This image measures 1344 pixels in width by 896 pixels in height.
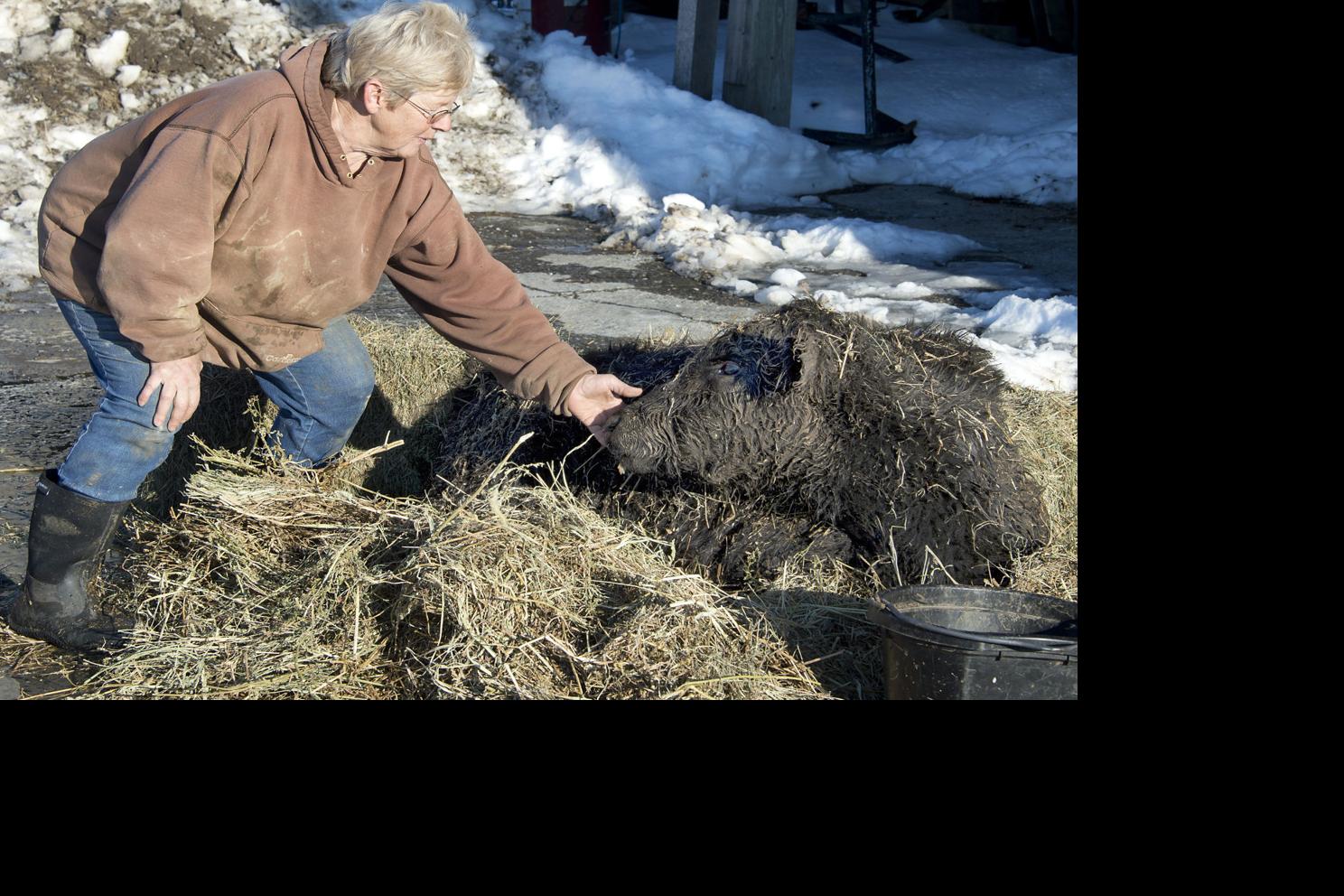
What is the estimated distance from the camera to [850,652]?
10.2 ft

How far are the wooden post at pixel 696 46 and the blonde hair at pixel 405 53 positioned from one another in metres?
9.35

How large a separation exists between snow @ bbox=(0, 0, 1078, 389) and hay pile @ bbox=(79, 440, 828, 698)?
4234mm

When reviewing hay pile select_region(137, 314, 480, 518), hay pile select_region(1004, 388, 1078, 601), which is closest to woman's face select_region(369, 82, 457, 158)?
hay pile select_region(137, 314, 480, 518)

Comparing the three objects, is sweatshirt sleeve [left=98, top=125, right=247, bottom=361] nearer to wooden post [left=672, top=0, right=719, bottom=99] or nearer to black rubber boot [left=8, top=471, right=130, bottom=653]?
black rubber boot [left=8, top=471, right=130, bottom=653]

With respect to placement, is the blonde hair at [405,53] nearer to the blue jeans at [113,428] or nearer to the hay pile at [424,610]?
the blue jeans at [113,428]

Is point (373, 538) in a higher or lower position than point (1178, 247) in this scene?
lower

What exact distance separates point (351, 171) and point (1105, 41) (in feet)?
7.27

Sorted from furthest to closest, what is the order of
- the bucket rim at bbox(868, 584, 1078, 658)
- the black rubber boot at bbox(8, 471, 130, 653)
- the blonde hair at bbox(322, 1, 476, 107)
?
1. the black rubber boot at bbox(8, 471, 130, 653)
2. the blonde hair at bbox(322, 1, 476, 107)
3. the bucket rim at bbox(868, 584, 1078, 658)

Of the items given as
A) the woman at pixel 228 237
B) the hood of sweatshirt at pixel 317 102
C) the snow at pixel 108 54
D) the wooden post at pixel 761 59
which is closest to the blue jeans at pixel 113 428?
the woman at pixel 228 237

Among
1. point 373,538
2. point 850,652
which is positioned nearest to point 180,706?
point 373,538

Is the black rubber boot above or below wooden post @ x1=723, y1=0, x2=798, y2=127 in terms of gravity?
below

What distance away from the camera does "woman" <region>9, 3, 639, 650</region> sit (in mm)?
2844

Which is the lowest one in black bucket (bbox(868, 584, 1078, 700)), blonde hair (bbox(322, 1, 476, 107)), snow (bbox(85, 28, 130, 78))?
black bucket (bbox(868, 584, 1078, 700))

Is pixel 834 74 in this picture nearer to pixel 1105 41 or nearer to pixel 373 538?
pixel 373 538
